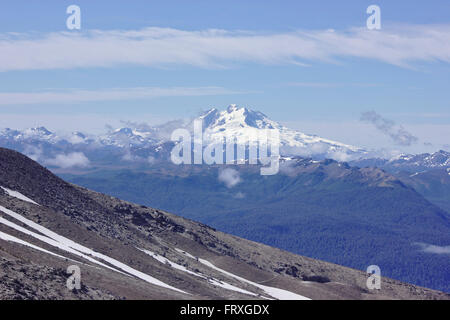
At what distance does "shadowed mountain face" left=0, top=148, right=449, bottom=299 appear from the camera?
189ft

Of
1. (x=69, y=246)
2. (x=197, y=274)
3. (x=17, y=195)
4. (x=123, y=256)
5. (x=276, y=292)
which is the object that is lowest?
(x=276, y=292)

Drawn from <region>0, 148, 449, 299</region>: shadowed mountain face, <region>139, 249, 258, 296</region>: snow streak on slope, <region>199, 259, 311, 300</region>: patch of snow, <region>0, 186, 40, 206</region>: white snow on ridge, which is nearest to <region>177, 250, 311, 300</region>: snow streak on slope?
<region>199, 259, 311, 300</region>: patch of snow

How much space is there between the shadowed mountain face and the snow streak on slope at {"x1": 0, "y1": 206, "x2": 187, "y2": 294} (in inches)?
8.2

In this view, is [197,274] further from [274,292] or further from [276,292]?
[276,292]

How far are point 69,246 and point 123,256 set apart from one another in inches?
Answer: 328

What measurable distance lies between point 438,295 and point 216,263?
49.8 meters

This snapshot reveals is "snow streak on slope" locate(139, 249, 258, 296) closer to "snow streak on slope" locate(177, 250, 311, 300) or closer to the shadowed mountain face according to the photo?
the shadowed mountain face

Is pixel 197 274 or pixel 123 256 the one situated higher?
pixel 123 256

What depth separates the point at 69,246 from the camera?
78.5 metres

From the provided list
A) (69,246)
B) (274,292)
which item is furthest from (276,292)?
(69,246)

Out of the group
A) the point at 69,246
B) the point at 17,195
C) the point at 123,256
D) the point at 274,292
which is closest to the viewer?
the point at 69,246

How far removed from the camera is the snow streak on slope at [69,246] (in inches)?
2948
